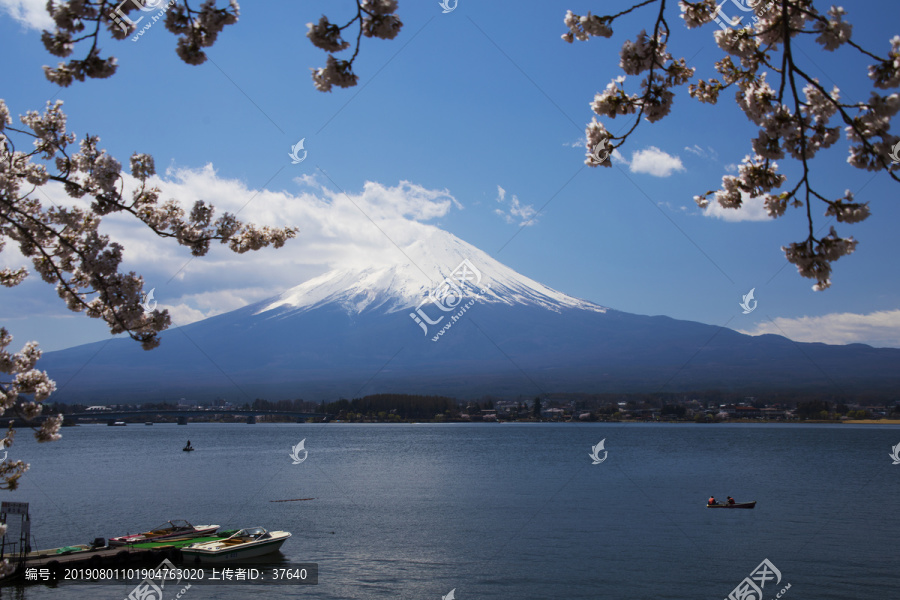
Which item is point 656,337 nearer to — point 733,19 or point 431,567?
point 431,567

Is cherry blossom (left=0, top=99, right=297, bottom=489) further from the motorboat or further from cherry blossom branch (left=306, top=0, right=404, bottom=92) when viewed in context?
the motorboat

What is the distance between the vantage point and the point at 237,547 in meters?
20.4

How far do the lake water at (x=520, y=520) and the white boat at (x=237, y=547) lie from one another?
2.11 ft

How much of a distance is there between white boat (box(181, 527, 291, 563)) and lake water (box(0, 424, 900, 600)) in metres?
0.64

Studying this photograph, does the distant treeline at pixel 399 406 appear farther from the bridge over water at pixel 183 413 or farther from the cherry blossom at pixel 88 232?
the cherry blossom at pixel 88 232

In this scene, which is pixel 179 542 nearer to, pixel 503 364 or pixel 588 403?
pixel 588 403

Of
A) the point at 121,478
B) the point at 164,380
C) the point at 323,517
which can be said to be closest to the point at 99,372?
the point at 164,380

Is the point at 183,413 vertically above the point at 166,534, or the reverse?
the point at 183,413

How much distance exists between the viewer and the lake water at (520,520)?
17.4 m

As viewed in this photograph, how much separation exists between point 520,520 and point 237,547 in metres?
11.1

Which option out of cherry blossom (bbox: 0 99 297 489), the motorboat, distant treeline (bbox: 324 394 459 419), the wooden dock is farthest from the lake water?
distant treeline (bbox: 324 394 459 419)

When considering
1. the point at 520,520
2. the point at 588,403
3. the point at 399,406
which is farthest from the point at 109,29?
the point at 588,403

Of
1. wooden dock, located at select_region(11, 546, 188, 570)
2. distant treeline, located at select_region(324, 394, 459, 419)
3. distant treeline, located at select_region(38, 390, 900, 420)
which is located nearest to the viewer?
wooden dock, located at select_region(11, 546, 188, 570)

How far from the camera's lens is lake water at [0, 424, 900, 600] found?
1741cm
